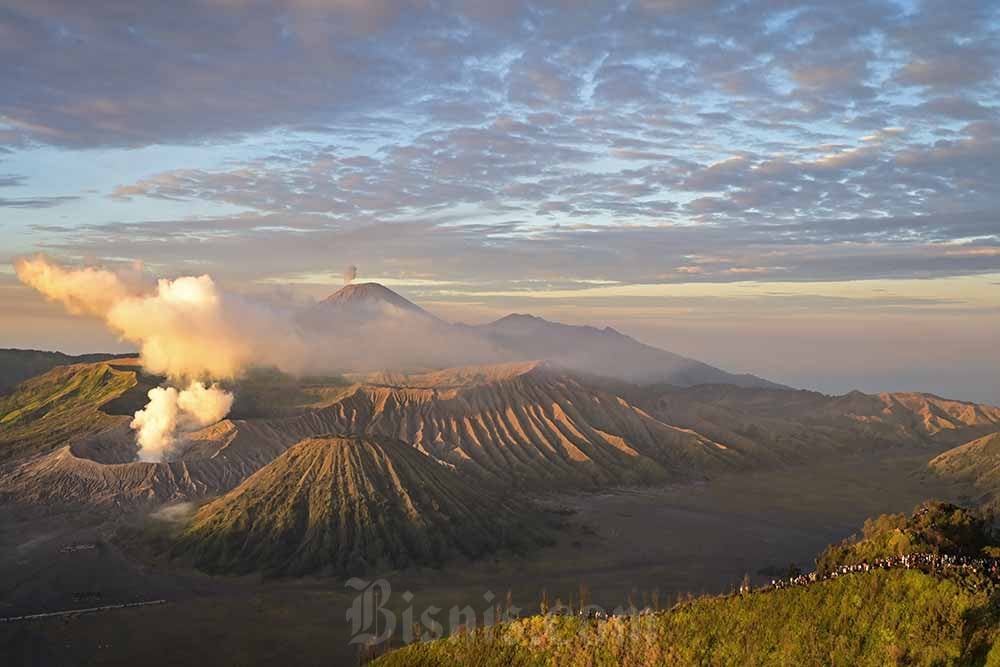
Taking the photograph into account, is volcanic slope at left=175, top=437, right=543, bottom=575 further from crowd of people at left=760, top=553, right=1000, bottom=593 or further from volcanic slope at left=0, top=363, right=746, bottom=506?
crowd of people at left=760, top=553, right=1000, bottom=593

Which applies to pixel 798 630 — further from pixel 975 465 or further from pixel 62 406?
pixel 62 406

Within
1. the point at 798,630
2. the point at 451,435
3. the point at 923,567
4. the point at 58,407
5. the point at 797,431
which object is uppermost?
the point at 923,567

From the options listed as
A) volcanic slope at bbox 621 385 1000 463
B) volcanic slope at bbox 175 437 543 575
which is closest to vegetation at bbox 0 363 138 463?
volcanic slope at bbox 175 437 543 575

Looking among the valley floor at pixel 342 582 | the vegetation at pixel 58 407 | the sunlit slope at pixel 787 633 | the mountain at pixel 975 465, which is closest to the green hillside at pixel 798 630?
the sunlit slope at pixel 787 633

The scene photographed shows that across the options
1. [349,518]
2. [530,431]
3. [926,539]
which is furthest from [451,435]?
[926,539]

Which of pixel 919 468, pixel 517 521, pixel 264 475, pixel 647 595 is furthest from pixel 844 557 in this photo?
pixel 919 468

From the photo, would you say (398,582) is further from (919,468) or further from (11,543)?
(919,468)

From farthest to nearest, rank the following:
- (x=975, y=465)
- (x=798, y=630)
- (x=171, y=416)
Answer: (x=975, y=465) → (x=171, y=416) → (x=798, y=630)
